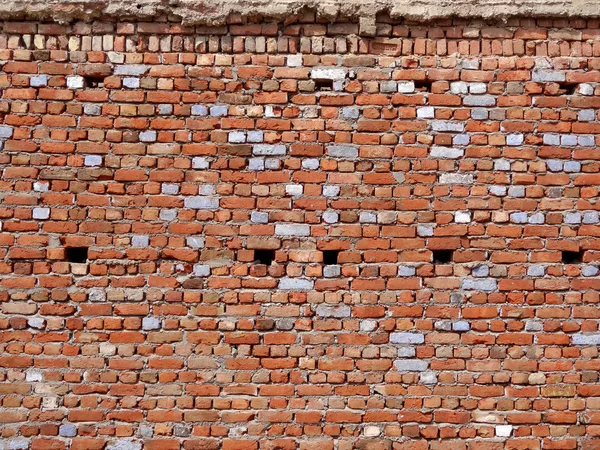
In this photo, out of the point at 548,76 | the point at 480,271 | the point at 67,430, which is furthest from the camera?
the point at 548,76

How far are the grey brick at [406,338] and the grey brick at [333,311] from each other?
31 centimetres

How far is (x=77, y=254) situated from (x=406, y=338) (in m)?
2.15

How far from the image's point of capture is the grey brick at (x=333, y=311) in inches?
136

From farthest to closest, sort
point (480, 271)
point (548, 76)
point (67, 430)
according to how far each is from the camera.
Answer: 1. point (548, 76)
2. point (480, 271)
3. point (67, 430)

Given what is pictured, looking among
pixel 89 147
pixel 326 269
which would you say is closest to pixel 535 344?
pixel 326 269

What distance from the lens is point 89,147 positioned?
352cm

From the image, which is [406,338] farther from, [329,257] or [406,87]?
[406,87]

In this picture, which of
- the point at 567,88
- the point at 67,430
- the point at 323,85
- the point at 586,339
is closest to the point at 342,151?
the point at 323,85

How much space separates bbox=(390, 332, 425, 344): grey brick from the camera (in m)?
3.45

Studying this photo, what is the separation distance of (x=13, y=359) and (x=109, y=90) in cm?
→ 178

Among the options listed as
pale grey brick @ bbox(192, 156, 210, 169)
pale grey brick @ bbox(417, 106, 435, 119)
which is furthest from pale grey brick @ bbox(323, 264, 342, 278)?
pale grey brick @ bbox(417, 106, 435, 119)

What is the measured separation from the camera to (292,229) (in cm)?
351

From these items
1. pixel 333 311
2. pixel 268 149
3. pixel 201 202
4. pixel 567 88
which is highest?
pixel 567 88

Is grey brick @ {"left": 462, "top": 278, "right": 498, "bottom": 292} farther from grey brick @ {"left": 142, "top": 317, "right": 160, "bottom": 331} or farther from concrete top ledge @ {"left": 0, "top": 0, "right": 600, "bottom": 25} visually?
grey brick @ {"left": 142, "top": 317, "right": 160, "bottom": 331}
